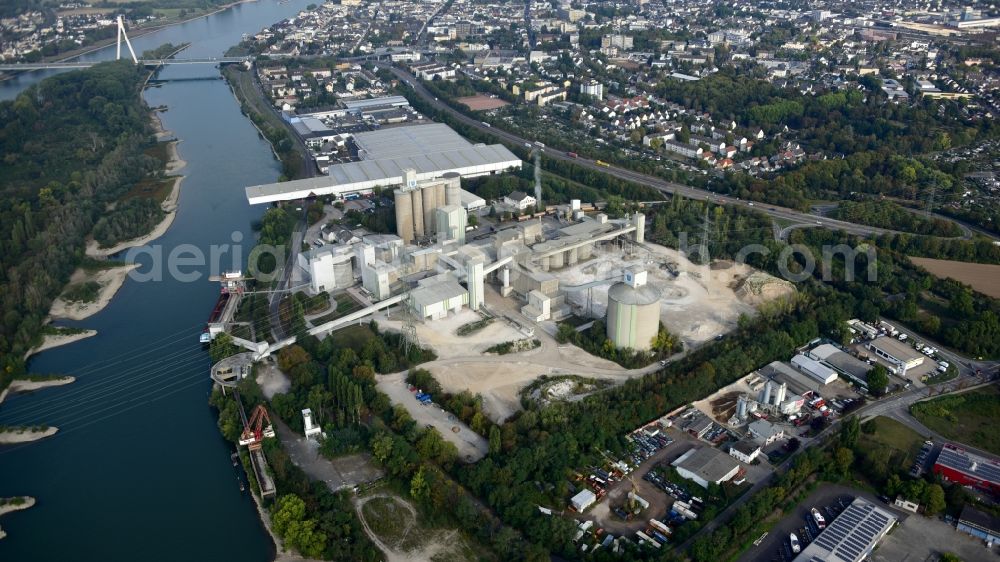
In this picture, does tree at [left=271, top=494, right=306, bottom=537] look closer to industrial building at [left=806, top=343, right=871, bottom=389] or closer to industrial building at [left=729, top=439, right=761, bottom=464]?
industrial building at [left=729, top=439, right=761, bottom=464]

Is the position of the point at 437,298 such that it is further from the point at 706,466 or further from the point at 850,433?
the point at 850,433

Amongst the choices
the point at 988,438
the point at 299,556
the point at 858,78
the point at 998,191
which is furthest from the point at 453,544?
the point at 858,78

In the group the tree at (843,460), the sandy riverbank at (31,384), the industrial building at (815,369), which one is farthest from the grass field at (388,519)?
the industrial building at (815,369)

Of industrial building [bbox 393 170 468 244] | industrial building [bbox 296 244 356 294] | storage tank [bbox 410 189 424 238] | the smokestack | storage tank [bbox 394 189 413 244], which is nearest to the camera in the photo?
industrial building [bbox 296 244 356 294]

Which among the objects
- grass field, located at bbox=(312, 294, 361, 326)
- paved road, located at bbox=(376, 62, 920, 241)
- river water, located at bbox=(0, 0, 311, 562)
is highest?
paved road, located at bbox=(376, 62, 920, 241)

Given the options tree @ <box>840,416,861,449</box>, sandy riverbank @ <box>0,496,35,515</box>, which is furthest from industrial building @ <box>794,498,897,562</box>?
Answer: sandy riverbank @ <box>0,496,35,515</box>

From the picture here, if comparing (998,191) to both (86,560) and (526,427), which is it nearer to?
(526,427)
